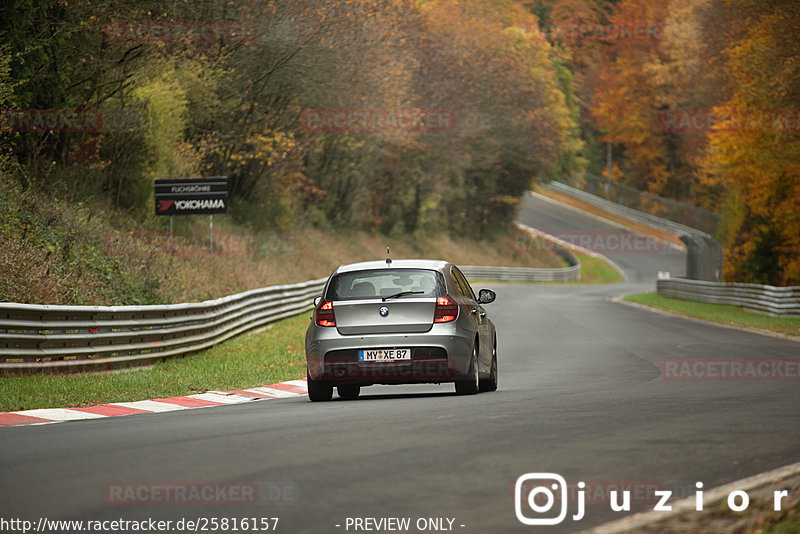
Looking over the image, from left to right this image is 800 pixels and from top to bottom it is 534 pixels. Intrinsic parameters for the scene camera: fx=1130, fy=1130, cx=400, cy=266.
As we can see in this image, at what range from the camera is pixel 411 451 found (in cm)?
818

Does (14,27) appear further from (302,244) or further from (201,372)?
(302,244)

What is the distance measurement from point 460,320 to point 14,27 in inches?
588

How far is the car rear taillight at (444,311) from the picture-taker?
13.0m

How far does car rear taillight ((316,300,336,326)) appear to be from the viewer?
42.8ft

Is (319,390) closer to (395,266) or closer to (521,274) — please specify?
(395,266)

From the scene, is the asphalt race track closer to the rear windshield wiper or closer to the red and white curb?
the red and white curb

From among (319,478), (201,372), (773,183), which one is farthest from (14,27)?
(773,183)

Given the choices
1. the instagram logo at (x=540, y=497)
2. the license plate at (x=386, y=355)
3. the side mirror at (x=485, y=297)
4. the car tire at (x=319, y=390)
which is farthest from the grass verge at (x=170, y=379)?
the instagram logo at (x=540, y=497)

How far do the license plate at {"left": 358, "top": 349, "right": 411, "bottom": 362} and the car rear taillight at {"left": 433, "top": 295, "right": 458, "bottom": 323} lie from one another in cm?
52

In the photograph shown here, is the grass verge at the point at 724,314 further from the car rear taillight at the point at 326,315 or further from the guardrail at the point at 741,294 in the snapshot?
the car rear taillight at the point at 326,315

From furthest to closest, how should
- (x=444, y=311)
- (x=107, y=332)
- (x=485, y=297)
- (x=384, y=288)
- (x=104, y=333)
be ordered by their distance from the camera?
(x=107, y=332)
(x=104, y=333)
(x=485, y=297)
(x=384, y=288)
(x=444, y=311)

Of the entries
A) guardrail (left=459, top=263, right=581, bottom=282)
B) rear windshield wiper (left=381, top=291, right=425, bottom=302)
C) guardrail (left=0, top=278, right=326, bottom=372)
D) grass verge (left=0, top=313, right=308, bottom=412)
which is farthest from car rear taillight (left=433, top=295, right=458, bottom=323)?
guardrail (left=459, top=263, right=581, bottom=282)

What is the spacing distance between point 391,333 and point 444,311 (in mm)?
669

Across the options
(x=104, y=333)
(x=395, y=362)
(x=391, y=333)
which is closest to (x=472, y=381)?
(x=395, y=362)
